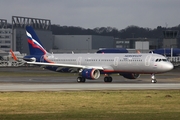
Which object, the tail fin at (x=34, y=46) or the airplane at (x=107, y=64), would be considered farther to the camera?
the tail fin at (x=34, y=46)

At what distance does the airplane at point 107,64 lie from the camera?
6031 cm

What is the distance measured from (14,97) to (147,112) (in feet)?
40.7

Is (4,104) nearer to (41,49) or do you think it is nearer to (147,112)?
(147,112)

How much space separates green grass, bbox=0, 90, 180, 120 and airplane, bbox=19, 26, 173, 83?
1966cm

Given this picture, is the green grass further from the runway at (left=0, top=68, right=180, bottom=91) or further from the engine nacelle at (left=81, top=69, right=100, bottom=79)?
the engine nacelle at (left=81, top=69, right=100, bottom=79)

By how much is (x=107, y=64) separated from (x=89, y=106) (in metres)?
32.2

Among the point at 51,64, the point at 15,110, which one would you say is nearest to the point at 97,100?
the point at 15,110

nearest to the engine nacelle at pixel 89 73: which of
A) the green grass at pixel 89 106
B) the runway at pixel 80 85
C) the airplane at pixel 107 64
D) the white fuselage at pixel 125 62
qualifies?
the airplane at pixel 107 64

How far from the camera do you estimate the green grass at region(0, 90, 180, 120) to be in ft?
84.6

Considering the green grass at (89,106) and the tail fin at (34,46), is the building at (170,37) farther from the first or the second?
the green grass at (89,106)

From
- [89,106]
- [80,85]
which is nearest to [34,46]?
[80,85]

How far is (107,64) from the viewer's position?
6347 cm

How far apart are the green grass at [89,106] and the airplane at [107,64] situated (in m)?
19.7
